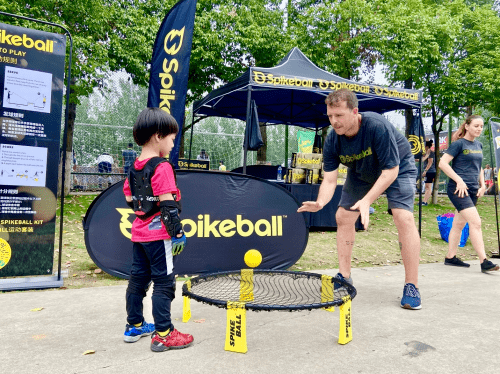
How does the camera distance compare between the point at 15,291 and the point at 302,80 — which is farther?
the point at 302,80

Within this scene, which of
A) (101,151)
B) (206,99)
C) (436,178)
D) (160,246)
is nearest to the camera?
(160,246)

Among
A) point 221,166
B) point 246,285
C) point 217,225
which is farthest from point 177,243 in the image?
point 221,166

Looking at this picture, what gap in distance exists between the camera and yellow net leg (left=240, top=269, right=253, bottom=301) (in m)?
3.02

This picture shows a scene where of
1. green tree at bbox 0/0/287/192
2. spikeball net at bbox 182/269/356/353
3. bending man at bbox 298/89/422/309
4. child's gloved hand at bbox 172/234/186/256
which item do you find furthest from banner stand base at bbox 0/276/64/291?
green tree at bbox 0/0/287/192

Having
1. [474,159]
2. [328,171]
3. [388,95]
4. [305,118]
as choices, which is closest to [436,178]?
[305,118]

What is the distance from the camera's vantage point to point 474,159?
16.6 feet

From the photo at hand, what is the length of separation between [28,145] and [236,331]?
267 centimetres

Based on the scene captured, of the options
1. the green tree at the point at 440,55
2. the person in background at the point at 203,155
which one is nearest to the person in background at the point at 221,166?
the person in background at the point at 203,155

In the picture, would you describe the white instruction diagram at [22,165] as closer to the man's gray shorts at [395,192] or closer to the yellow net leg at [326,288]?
the yellow net leg at [326,288]

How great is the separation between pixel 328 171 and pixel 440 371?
6.33ft

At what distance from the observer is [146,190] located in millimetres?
2303

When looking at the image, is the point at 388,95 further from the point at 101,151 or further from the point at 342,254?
the point at 101,151

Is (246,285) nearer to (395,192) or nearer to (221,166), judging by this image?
(395,192)

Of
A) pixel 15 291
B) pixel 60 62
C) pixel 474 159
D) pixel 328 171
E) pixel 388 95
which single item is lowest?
pixel 15 291
